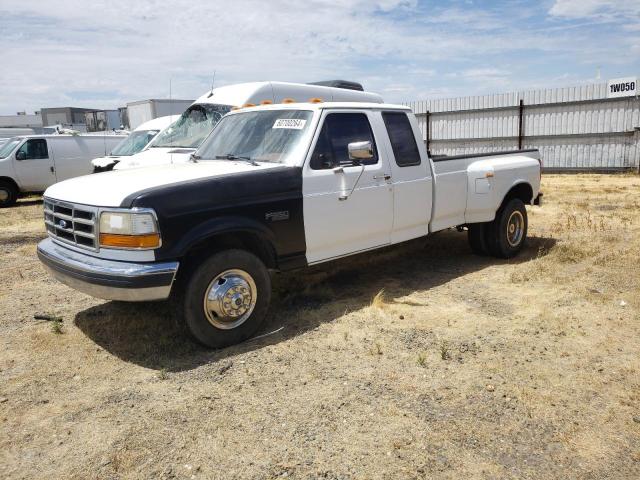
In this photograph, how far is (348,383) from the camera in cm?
386

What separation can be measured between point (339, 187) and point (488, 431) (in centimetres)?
259

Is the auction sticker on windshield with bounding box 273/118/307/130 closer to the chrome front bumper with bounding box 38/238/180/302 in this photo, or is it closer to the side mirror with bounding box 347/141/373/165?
the side mirror with bounding box 347/141/373/165

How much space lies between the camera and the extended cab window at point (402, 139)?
19.0ft

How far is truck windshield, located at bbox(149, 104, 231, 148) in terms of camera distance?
10.3 meters

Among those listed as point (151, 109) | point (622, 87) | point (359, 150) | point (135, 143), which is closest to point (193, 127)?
point (135, 143)

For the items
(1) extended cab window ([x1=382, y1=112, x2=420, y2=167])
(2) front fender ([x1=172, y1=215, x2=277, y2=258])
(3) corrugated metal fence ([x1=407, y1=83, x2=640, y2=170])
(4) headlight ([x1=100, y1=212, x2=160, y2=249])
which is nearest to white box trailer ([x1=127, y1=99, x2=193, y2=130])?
(3) corrugated metal fence ([x1=407, y1=83, x2=640, y2=170])

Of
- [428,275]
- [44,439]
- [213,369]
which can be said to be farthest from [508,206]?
[44,439]

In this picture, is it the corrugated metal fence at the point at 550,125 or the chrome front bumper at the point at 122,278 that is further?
the corrugated metal fence at the point at 550,125

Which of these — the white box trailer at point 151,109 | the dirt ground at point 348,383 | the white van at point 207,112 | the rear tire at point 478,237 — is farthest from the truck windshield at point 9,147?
the rear tire at point 478,237

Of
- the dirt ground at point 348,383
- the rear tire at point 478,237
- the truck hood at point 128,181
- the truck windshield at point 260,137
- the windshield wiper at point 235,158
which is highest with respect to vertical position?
the truck windshield at point 260,137

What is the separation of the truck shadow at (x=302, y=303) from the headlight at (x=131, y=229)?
0.66 m

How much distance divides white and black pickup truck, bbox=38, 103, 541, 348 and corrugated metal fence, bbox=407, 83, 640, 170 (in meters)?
13.8

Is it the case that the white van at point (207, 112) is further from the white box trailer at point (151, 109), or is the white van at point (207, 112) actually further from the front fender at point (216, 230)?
the white box trailer at point (151, 109)

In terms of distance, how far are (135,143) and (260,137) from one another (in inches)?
387
